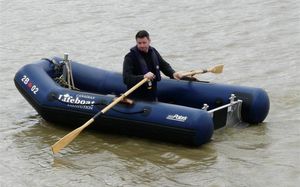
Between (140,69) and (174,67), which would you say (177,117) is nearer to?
(140,69)

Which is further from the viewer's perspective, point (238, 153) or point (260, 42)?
point (260, 42)

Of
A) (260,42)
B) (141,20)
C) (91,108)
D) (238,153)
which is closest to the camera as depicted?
(238,153)

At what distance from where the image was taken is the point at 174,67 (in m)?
9.95

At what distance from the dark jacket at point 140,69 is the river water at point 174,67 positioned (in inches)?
20.4

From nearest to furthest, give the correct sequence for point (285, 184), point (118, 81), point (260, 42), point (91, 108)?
point (285, 184) < point (91, 108) < point (118, 81) < point (260, 42)

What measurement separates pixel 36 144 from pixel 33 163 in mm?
578

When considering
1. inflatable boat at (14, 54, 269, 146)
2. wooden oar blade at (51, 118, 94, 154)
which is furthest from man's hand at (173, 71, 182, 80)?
wooden oar blade at (51, 118, 94, 154)

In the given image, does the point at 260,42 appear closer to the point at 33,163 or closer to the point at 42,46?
the point at 42,46

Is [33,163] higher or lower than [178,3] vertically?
lower

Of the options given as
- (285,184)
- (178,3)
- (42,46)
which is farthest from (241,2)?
(285,184)

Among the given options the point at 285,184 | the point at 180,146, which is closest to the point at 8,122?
the point at 180,146

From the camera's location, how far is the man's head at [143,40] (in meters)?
6.55

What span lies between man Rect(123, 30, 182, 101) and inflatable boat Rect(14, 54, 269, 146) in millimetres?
174

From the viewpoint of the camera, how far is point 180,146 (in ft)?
21.5
